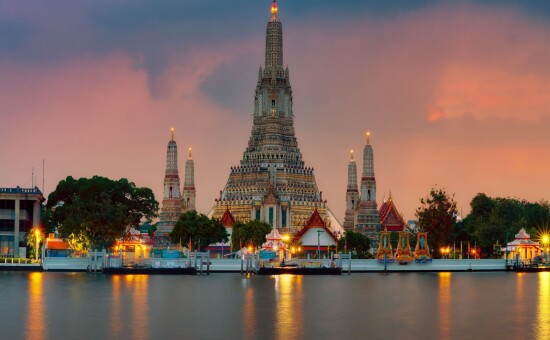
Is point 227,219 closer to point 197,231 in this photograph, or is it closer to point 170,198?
point 170,198

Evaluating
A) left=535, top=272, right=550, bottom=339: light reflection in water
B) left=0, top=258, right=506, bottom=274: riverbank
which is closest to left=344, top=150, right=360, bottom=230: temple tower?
left=0, top=258, right=506, bottom=274: riverbank

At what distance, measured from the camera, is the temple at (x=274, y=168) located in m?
158

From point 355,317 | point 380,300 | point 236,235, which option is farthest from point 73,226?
point 355,317

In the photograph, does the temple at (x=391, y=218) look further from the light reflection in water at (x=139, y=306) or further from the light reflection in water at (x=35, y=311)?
the light reflection in water at (x=35, y=311)

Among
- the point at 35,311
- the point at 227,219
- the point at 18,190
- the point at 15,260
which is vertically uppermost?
the point at 18,190

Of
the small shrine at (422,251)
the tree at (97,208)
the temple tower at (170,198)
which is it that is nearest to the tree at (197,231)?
the tree at (97,208)

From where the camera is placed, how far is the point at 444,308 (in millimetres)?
67562

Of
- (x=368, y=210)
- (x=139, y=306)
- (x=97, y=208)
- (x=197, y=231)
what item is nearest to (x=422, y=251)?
(x=197, y=231)

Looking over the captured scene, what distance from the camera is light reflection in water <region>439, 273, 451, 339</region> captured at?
54644 mm

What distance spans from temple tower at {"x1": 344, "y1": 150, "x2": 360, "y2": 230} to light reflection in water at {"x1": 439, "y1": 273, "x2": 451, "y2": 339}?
6658cm

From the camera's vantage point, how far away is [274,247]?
11638 cm

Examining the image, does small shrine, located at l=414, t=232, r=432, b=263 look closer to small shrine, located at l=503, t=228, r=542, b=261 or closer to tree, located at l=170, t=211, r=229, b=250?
small shrine, located at l=503, t=228, r=542, b=261

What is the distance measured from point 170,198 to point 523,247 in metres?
56.4

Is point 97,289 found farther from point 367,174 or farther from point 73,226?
point 367,174
